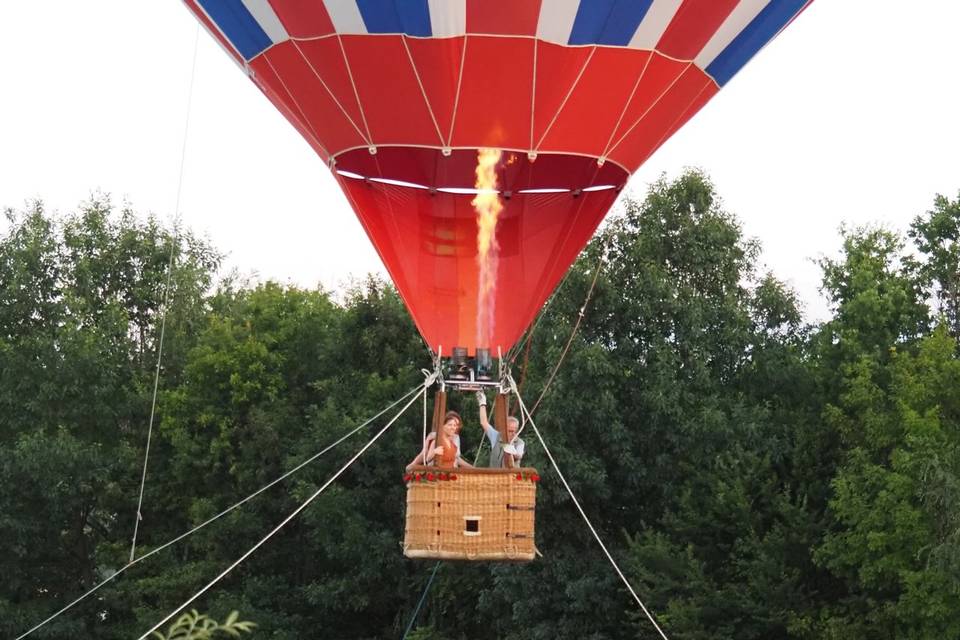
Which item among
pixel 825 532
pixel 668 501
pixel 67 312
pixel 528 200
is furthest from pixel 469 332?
pixel 67 312

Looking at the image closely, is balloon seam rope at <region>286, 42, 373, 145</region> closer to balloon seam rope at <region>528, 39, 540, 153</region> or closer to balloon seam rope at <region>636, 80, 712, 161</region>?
balloon seam rope at <region>528, 39, 540, 153</region>

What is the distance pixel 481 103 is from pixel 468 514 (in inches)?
91.6

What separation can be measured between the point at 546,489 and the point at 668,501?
1.49 m

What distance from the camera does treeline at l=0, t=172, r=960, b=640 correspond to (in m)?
16.9

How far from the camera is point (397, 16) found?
30.2ft

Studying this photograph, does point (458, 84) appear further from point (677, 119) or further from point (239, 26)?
point (677, 119)

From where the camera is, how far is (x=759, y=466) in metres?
18.4

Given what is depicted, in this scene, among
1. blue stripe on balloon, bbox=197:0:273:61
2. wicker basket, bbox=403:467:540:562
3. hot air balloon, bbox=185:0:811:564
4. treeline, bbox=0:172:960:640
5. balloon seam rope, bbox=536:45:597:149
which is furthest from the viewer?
treeline, bbox=0:172:960:640

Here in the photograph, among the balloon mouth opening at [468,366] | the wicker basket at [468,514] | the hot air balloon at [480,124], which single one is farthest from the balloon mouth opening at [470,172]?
the wicker basket at [468,514]

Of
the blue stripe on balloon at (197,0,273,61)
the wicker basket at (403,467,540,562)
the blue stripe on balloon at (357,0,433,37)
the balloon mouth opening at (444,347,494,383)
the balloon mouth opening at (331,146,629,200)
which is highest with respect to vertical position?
the blue stripe on balloon at (197,0,273,61)

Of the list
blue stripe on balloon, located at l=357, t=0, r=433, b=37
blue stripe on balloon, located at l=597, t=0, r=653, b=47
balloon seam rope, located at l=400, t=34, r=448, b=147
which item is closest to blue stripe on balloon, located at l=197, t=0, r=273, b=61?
blue stripe on balloon, located at l=357, t=0, r=433, b=37

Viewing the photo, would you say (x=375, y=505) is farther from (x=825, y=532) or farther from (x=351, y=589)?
(x=825, y=532)

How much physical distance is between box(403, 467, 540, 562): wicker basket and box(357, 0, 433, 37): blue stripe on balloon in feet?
7.90

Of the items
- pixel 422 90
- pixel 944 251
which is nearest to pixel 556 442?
pixel 944 251
